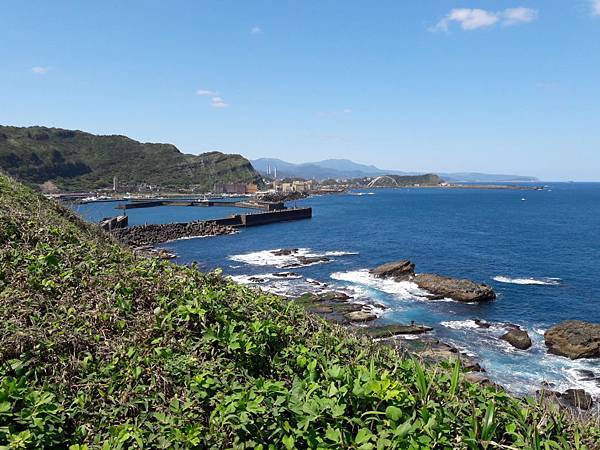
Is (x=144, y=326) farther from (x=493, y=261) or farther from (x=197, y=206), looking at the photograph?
(x=197, y=206)

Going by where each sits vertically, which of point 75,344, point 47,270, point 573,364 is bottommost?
point 573,364

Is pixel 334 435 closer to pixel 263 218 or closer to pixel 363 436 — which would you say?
pixel 363 436

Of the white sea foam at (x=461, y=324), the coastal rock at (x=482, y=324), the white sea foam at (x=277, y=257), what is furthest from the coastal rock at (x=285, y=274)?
the coastal rock at (x=482, y=324)

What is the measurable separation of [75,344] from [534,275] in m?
34.9

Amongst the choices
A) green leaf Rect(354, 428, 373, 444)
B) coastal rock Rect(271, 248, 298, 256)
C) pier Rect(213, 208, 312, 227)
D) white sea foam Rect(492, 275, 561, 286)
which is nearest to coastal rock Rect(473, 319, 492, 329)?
white sea foam Rect(492, 275, 561, 286)

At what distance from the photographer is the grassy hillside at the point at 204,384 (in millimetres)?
2775

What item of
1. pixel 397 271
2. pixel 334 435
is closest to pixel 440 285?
pixel 397 271

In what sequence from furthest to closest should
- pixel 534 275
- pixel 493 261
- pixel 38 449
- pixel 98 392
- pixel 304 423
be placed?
pixel 493 261, pixel 534 275, pixel 98 392, pixel 304 423, pixel 38 449

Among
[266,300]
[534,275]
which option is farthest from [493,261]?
[266,300]

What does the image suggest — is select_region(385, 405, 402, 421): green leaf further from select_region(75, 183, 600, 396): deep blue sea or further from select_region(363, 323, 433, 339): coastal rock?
select_region(363, 323, 433, 339): coastal rock

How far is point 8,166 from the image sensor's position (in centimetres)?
10894

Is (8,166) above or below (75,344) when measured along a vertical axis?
above

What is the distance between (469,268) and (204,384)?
1353 inches

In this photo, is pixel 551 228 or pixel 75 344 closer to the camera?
pixel 75 344
